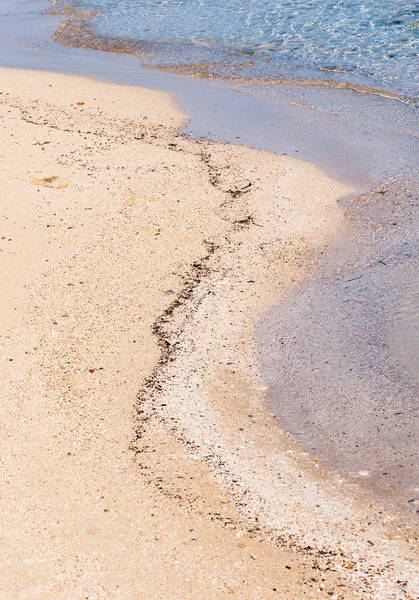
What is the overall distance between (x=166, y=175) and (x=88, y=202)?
1.01m

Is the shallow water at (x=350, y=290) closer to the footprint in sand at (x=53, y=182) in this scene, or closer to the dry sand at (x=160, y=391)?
the dry sand at (x=160, y=391)

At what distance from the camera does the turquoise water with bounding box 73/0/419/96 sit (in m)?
11.0

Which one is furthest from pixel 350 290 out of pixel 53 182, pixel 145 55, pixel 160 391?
pixel 145 55

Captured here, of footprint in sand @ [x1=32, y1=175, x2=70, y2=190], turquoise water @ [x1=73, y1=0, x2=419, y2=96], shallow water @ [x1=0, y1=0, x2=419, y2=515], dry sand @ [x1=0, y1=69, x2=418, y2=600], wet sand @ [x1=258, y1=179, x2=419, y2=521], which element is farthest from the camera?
turquoise water @ [x1=73, y1=0, x2=419, y2=96]

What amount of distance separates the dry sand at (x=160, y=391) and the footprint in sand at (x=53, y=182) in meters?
0.04

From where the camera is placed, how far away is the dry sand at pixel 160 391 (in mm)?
3467

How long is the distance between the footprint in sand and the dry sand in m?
0.04

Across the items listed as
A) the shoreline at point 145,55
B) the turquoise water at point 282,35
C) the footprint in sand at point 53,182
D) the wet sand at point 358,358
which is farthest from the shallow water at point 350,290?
the footprint in sand at point 53,182

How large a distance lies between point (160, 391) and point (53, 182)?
340 cm

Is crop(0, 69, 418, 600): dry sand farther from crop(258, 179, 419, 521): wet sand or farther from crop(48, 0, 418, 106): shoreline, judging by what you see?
crop(48, 0, 418, 106): shoreline

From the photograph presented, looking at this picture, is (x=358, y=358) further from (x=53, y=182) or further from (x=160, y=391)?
(x=53, y=182)

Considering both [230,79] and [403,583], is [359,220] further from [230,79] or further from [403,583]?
[230,79]

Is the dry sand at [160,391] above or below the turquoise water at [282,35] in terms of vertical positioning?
below

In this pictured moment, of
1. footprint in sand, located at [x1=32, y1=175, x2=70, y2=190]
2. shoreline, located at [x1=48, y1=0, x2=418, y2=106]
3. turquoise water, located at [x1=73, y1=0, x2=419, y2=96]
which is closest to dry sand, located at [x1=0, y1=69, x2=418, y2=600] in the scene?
footprint in sand, located at [x1=32, y1=175, x2=70, y2=190]
